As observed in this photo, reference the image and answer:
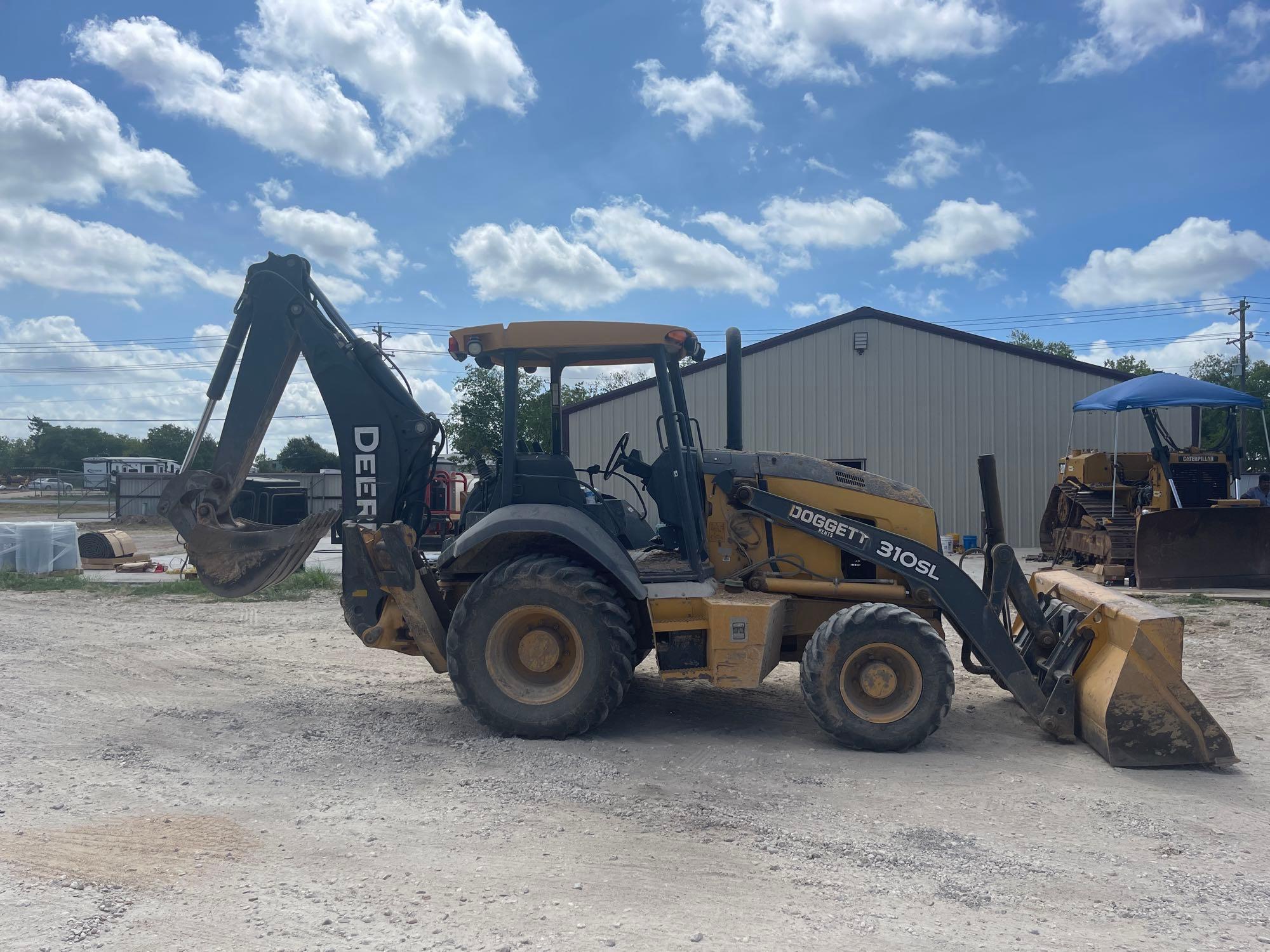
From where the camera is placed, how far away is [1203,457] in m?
16.1

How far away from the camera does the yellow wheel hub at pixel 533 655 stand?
586cm

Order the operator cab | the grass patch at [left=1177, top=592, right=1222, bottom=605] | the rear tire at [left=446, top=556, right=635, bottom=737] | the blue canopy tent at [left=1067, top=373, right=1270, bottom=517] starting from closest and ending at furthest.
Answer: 1. the rear tire at [left=446, top=556, right=635, bottom=737]
2. the operator cab
3. the grass patch at [left=1177, top=592, right=1222, bottom=605]
4. the blue canopy tent at [left=1067, top=373, right=1270, bottom=517]

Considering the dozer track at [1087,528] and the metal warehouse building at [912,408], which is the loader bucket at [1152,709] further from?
the metal warehouse building at [912,408]

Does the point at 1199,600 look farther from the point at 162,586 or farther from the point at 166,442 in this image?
the point at 166,442

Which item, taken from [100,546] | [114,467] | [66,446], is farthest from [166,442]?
[100,546]

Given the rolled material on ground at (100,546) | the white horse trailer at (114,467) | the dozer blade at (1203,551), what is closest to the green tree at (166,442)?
the white horse trailer at (114,467)

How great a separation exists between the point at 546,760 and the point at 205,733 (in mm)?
2432

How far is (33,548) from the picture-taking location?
15.8 metres

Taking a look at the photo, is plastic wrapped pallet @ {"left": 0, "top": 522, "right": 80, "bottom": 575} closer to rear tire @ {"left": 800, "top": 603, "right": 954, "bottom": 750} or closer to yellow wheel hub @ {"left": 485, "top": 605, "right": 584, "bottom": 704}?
yellow wheel hub @ {"left": 485, "top": 605, "right": 584, "bottom": 704}

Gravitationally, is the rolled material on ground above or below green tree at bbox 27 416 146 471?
below

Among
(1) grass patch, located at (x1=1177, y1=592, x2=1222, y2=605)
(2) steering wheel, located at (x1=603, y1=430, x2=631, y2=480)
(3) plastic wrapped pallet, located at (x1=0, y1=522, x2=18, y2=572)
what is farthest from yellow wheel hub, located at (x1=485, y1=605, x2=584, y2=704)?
(3) plastic wrapped pallet, located at (x1=0, y1=522, x2=18, y2=572)

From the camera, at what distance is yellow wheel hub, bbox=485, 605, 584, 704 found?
5863 mm

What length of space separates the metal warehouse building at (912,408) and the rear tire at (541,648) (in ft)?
47.4

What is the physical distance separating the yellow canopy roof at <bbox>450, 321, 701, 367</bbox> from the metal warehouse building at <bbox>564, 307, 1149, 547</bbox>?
14.0 metres
